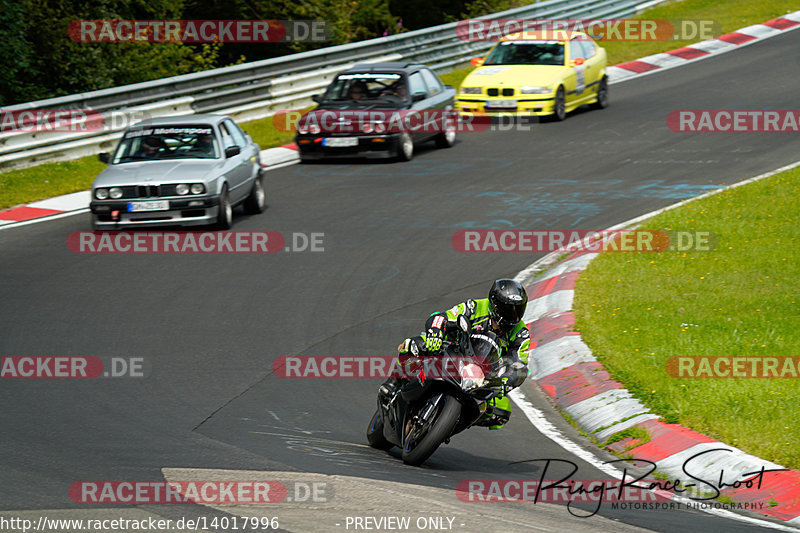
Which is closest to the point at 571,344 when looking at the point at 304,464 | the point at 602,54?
the point at 304,464

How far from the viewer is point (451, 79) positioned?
84.0 ft

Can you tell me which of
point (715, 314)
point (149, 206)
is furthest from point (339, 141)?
point (715, 314)

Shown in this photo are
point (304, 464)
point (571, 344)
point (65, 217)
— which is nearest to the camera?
point (304, 464)

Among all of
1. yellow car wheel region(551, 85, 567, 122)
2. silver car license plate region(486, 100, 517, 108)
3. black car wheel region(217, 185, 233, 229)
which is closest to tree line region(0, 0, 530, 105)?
silver car license plate region(486, 100, 517, 108)

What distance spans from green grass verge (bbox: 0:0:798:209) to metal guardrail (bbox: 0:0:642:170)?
0.32m

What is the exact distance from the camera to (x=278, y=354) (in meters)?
9.66

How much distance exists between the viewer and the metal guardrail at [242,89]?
18.5 metres

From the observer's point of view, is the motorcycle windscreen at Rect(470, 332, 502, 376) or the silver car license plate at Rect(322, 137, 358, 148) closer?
the motorcycle windscreen at Rect(470, 332, 502, 376)

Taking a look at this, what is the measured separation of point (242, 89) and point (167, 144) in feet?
24.6

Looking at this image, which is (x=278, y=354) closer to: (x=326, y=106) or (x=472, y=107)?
(x=326, y=106)

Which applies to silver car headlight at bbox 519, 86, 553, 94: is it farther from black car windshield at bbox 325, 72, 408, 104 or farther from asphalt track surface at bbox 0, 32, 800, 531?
black car windshield at bbox 325, 72, 408, 104

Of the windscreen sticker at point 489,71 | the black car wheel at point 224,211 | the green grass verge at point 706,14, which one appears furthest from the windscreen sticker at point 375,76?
the green grass verge at point 706,14

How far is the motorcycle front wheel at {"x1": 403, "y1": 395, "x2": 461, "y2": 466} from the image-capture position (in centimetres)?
661

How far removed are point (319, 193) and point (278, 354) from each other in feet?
23.2
